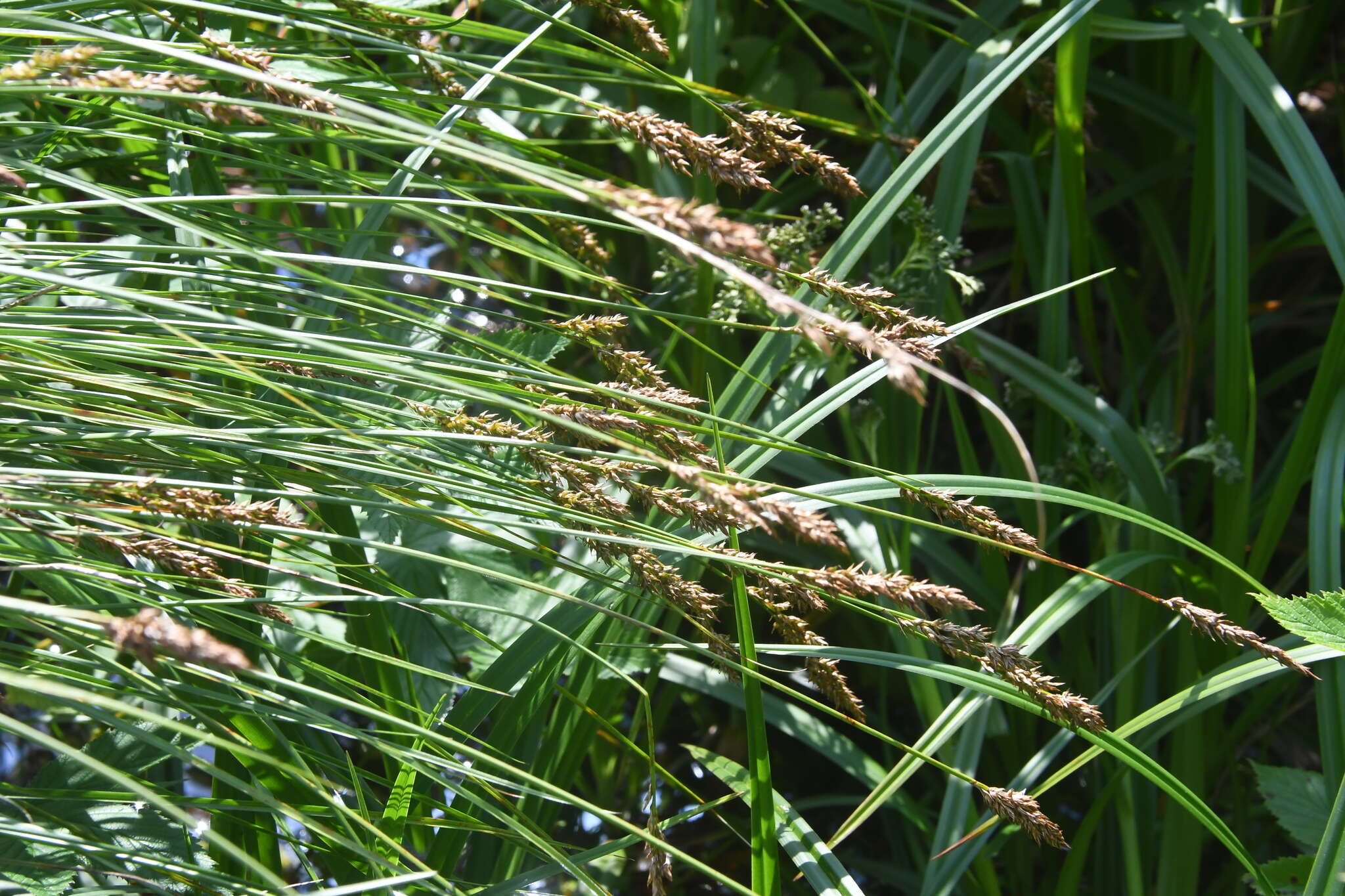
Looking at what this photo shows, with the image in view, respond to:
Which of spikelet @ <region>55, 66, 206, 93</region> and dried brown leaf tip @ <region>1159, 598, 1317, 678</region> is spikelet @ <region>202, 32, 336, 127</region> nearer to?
spikelet @ <region>55, 66, 206, 93</region>

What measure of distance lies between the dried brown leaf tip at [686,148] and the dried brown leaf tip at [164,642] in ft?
1.01

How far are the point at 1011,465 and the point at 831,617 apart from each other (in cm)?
38

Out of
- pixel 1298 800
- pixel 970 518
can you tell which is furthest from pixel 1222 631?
pixel 1298 800

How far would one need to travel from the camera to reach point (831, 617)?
1366 mm

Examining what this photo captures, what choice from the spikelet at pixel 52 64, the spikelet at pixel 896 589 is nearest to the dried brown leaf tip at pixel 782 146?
the spikelet at pixel 896 589

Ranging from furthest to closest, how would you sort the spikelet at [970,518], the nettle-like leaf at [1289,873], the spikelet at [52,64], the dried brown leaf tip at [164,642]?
the nettle-like leaf at [1289,873] → the spikelet at [970,518] → the spikelet at [52,64] → the dried brown leaf tip at [164,642]

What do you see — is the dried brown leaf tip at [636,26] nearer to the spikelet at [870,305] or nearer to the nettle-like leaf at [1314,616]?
the spikelet at [870,305]

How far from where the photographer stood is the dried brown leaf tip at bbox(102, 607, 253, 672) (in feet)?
1.11

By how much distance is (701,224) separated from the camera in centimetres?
37

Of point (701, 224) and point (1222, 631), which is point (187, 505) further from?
point (1222, 631)

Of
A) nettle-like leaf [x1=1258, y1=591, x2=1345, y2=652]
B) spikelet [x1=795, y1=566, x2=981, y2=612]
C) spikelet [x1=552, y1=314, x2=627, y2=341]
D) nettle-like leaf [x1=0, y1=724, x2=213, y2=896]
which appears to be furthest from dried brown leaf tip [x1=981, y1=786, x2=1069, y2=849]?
nettle-like leaf [x1=0, y1=724, x2=213, y2=896]

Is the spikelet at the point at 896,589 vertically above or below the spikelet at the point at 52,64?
below

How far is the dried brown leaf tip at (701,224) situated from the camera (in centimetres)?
36

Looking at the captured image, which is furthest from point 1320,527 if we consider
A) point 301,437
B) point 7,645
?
point 7,645
